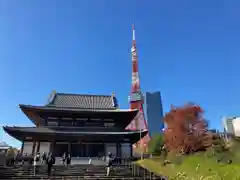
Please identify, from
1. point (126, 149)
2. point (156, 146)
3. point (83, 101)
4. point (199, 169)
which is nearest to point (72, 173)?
point (199, 169)

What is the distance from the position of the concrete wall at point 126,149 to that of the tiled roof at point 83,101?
655 cm

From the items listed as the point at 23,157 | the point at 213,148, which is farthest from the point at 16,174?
the point at 213,148

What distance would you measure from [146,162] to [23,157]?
15754mm

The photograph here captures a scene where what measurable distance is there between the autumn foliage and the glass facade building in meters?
102

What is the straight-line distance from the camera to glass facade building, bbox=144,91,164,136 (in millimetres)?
129750

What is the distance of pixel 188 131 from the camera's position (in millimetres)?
25156

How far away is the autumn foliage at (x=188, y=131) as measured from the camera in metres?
24.6

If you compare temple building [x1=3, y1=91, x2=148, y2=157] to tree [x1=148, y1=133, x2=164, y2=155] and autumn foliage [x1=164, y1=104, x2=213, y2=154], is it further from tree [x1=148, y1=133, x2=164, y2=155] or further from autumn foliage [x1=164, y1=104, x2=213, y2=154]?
tree [x1=148, y1=133, x2=164, y2=155]

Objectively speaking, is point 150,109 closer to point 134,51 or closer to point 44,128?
point 134,51

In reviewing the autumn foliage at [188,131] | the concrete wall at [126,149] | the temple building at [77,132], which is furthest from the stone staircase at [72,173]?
the concrete wall at [126,149]

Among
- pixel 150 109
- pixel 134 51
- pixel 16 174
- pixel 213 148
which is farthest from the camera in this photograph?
pixel 150 109

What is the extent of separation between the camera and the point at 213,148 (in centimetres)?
2275

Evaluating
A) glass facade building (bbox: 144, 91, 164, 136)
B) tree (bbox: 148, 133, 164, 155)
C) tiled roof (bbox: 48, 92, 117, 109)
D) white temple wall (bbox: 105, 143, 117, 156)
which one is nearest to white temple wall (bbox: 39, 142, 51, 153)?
tiled roof (bbox: 48, 92, 117, 109)

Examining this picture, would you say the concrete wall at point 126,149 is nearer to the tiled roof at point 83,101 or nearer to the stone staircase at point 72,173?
the tiled roof at point 83,101
